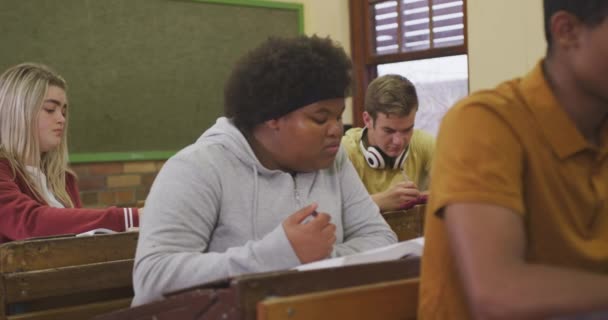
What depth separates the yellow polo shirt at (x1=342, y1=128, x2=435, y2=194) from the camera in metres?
3.54

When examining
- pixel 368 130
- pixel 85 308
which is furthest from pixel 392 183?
pixel 85 308

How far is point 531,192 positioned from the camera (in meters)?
1.16

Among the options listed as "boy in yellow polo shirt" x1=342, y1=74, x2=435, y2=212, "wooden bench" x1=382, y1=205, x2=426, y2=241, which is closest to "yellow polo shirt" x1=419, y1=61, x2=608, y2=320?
"wooden bench" x1=382, y1=205, x2=426, y2=241

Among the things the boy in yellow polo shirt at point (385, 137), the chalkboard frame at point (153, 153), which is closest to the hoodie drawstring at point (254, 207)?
the boy in yellow polo shirt at point (385, 137)

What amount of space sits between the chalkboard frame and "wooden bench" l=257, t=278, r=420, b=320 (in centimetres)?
373

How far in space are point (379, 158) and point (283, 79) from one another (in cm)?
166

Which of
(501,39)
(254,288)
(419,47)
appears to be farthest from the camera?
(419,47)

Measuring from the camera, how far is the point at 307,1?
5957 mm

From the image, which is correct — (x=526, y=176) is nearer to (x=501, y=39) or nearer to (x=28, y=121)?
(x=28, y=121)

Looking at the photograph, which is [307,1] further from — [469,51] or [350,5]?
[469,51]

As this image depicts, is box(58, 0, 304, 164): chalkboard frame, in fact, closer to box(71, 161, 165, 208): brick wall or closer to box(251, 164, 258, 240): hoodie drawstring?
box(71, 161, 165, 208): brick wall

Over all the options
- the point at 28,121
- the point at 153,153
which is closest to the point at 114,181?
the point at 153,153

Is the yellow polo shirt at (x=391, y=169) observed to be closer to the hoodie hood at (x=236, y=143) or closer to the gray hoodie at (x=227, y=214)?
the gray hoodie at (x=227, y=214)

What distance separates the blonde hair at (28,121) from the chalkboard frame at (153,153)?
1.68 metres
